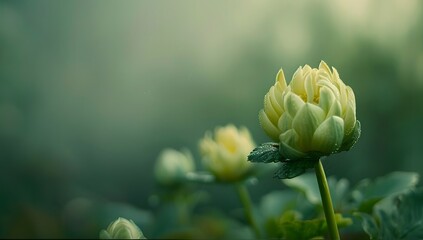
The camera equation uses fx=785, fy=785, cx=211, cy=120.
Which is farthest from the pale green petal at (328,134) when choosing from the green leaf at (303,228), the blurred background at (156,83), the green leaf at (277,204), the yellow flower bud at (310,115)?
the blurred background at (156,83)

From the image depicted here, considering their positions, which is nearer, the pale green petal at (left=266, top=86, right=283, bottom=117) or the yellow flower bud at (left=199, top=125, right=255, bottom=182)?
the pale green petal at (left=266, top=86, right=283, bottom=117)

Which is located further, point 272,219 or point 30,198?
point 30,198

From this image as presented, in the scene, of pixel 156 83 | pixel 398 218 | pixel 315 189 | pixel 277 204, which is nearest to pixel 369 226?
pixel 398 218

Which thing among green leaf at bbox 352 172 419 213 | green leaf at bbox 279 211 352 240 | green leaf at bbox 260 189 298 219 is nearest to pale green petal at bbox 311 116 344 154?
green leaf at bbox 279 211 352 240

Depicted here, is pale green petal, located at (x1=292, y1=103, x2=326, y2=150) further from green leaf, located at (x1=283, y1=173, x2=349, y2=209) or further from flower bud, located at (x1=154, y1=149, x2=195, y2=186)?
flower bud, located at (x1=154, y1=149, x2=195, y2=186)

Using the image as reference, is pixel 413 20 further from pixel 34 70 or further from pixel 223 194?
pixel 34 70

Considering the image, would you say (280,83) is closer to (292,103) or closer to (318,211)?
(292,103)

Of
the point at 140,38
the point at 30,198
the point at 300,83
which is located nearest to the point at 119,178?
the point at 30,198

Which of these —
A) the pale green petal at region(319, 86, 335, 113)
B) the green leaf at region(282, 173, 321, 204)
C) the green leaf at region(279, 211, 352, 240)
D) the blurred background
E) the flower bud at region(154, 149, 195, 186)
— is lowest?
the green leaf at region(279, 211, 352, 240)
